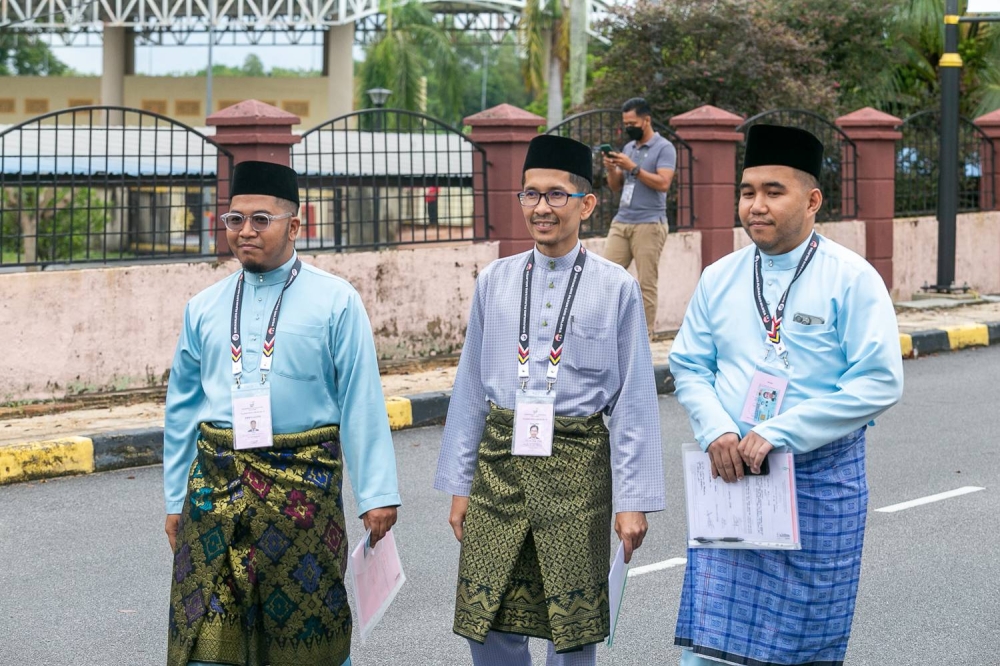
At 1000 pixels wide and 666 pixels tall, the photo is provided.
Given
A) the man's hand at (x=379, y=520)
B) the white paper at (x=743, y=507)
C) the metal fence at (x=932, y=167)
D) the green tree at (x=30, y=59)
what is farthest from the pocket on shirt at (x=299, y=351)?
the green tree at (x=30, y=59)

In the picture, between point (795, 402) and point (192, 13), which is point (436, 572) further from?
point (192, 13)

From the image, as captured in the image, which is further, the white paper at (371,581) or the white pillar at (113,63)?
the white pillar at (113,63)

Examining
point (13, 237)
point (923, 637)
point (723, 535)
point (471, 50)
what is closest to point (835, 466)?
point (723, 535)

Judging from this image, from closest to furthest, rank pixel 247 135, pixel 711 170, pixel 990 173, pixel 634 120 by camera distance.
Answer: pixel 247 135 → pixel 634 120 → pixel 711 170 → pixel 990 173

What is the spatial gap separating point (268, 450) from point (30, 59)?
82836 millimetres

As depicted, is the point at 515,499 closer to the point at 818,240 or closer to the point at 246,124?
the point at 818,240

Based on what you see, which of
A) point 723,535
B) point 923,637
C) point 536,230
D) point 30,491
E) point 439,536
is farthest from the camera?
point 30,491

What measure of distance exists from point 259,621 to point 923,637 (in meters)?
2.76

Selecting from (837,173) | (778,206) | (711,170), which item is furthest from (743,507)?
(837,173)

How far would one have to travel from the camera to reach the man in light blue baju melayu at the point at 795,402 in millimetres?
3850

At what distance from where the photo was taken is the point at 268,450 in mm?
4020

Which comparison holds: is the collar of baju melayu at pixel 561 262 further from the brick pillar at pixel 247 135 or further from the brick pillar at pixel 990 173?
the brick pillar at pixel 990 173

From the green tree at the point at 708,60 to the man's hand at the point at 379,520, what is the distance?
1517cm

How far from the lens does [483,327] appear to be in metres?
4.25
